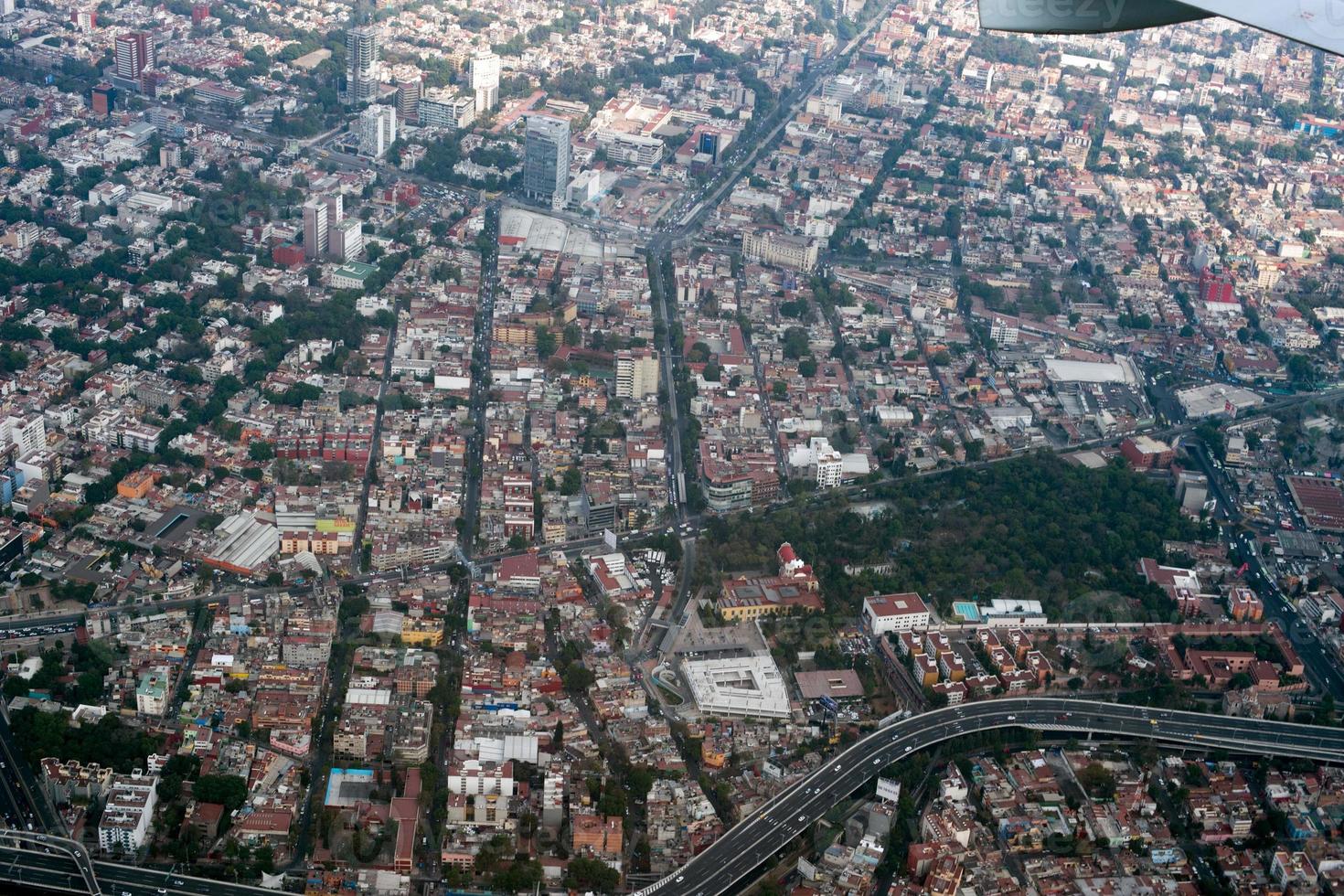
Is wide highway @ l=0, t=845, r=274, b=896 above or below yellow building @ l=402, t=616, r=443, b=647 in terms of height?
above

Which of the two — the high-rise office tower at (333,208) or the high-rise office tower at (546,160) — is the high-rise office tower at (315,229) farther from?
the high-rise office tower at (546,160)

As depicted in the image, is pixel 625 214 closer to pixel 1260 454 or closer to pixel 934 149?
pixel 934 149

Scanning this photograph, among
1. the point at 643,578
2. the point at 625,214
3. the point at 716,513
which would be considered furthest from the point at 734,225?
the point at 643,578

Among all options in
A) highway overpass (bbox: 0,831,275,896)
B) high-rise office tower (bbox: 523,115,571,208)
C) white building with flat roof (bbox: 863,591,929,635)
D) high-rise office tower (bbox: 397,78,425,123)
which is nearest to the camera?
highway overpass (bbox: 0,831,275,896)

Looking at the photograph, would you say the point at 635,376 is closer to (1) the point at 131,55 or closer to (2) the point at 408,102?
(2) the point at 408,102

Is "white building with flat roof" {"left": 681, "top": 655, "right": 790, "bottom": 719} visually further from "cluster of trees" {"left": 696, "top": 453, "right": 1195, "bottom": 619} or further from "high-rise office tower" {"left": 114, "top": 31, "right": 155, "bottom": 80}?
"high-rise office tower" {"left": 114, "top": 31, "right": 155, "bottom": 80}

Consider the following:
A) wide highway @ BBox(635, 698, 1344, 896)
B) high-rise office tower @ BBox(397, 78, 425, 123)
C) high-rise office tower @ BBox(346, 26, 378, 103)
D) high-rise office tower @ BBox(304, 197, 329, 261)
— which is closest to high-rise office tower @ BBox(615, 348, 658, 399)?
high-rise office tower @ BBox(304, 197, 329, 261)

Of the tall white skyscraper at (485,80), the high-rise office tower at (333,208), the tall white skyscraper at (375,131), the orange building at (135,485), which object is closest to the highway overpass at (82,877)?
the orange building at (135,485)
